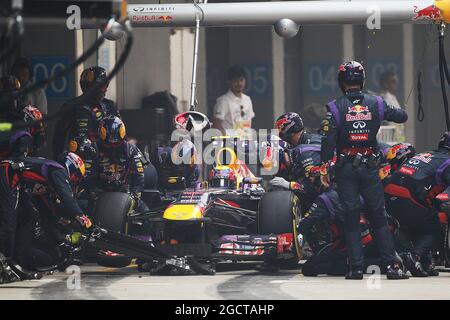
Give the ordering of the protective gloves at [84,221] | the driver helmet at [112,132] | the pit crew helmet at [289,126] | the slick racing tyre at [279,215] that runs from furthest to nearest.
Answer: the pit crew helmet at [289,126] < the driver helmet at [112,132] < the slick racing tyre at [279,215] < the protective gloves at [84,221]

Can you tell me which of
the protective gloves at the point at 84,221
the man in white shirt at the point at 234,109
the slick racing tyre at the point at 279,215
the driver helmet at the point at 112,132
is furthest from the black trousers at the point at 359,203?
the man in white shirt at the point at 234,109

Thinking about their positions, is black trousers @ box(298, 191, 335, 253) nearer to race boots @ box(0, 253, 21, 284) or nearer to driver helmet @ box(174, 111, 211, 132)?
driver helmet @ box(174, 111, 211, 132)

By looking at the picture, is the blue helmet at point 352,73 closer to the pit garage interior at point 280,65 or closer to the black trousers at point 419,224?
the black trousers at point 419,224

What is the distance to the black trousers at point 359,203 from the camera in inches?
580

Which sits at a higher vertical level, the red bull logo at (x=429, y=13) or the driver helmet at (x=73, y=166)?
the red bull logo at (x=429, y=13)

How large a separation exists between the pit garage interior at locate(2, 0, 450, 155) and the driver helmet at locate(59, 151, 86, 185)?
5.29 meters

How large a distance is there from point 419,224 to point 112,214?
3.22 metres

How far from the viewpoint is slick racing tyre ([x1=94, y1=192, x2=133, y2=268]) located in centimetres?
1562

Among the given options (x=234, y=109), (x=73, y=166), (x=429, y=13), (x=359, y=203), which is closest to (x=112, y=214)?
(x=73, y=166)

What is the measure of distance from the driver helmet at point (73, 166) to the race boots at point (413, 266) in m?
3.53

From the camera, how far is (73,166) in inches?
616

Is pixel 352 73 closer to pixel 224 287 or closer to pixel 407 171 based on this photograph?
pixel 407 171

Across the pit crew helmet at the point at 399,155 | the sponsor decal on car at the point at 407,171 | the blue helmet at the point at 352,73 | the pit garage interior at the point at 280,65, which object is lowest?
the sponsor decal on car at the point at 407,171

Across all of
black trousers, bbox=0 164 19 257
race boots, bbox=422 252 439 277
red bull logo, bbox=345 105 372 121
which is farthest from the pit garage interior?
race boots, bbox=422 252 439 277
